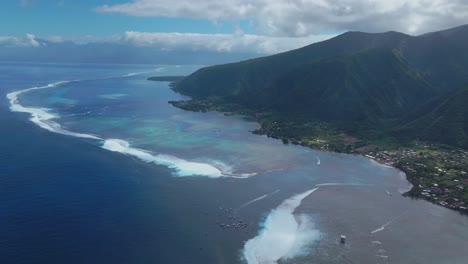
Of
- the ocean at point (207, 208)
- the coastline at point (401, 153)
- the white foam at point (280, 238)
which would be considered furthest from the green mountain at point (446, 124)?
the white foam at point (280, 238)

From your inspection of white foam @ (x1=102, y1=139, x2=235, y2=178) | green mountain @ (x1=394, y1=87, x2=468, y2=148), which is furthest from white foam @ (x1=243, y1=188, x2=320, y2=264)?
green mountain @ (x1=394, y1=87, x2=468, y2=148)

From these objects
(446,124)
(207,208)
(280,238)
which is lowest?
(280,238)

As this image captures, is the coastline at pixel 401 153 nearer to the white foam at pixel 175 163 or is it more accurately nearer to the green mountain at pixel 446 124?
the green mountain at pixel 446 124

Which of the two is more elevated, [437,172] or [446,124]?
[446,124]

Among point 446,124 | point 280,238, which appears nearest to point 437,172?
point 446,124

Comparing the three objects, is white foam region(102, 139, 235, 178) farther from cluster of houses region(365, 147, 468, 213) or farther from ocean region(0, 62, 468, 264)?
cluster of houses region(365, 147, 468, 213)

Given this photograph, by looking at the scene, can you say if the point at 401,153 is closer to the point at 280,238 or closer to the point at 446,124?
the point at 446,124

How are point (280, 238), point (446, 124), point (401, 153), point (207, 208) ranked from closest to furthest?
point (280, 238) → point (207, 208) → point (401, 153) → point (446, 124)
